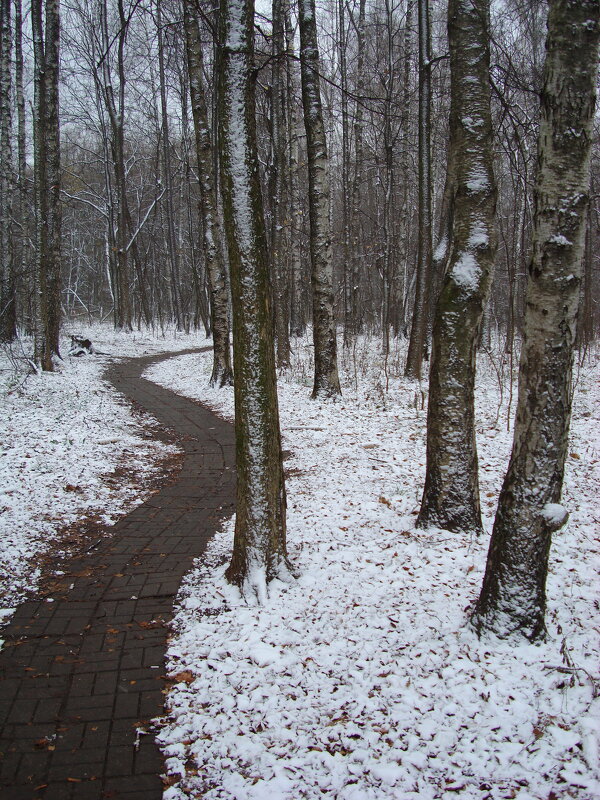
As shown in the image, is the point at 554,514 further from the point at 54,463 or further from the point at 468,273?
the point at 54,463

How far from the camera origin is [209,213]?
37.9 ft

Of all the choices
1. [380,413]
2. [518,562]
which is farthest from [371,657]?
[380,413]

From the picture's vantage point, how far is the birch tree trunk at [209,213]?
11.0 metres

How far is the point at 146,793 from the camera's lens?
2.38 metres

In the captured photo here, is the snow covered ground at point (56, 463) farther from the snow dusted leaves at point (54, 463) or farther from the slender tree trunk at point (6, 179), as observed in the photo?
the slender tree trunk at point (6, 179)

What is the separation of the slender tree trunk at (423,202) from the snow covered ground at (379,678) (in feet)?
22.5

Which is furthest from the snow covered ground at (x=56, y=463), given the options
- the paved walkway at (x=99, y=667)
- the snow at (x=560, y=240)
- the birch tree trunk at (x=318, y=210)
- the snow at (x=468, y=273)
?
the snow at (x=560, y=240)

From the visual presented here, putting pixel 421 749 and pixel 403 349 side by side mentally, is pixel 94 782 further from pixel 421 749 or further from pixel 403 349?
pixel 403 349

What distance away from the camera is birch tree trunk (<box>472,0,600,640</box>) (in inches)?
102

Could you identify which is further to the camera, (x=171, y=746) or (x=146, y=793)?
(x=171, y=746)

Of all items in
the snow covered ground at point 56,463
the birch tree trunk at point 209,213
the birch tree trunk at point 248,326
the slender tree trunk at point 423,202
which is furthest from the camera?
the birch tree trunk at point 209,213

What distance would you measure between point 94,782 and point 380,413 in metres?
7.58

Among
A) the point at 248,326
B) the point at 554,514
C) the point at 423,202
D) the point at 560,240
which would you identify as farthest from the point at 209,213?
the point at 554,514

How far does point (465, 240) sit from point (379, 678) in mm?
3452
